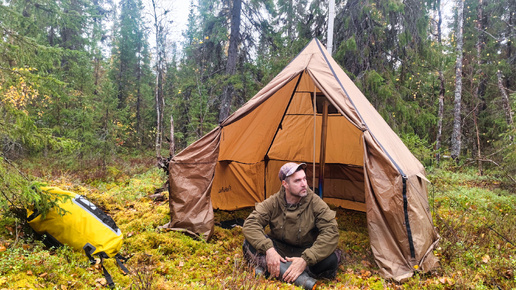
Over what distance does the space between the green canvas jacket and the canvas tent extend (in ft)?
2.04

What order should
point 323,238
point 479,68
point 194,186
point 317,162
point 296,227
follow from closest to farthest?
point 323,238 → point 296,227 → point 194,186 → point 317,162 → point 479,68

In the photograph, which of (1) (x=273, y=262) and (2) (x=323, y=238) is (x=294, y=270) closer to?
(1) (x=273, y=262)

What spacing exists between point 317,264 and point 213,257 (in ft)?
4.60

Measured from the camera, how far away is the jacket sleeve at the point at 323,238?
3270 mm

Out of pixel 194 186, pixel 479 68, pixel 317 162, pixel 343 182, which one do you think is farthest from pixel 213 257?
pixel 479 68

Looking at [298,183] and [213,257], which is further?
[213,257]

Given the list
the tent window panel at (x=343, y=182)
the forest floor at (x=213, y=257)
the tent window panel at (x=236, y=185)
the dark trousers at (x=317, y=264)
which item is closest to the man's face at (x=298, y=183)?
the dark trousers at (x=317, y=264)

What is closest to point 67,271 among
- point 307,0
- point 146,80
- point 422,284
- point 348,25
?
point 422,284

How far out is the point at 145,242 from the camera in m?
4.12

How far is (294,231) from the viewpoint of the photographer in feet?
11.9

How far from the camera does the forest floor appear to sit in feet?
9.26

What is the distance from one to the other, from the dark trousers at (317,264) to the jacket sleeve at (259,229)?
11 centimetres

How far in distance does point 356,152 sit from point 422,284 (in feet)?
11.3

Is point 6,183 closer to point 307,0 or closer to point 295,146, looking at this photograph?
point 295,146
